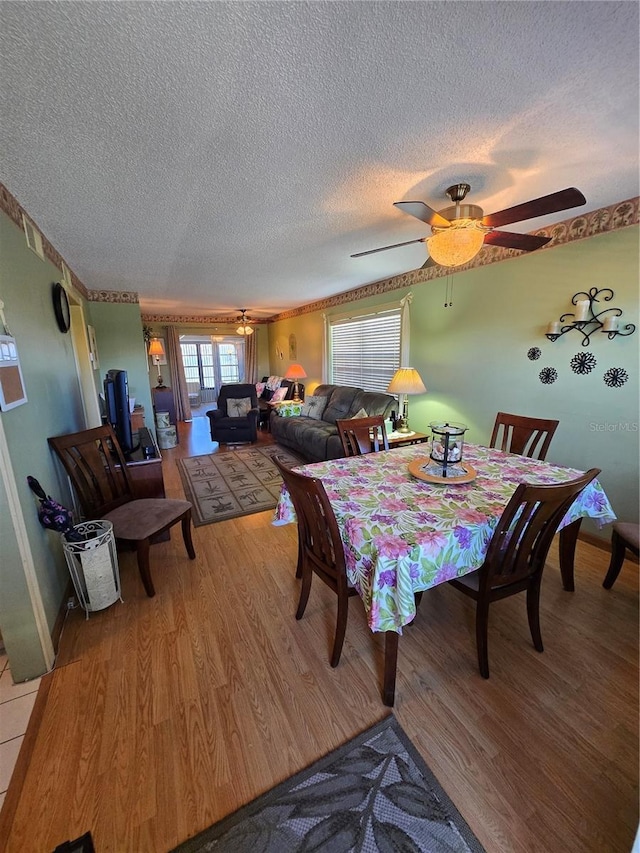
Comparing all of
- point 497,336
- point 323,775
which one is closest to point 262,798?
point 323,775

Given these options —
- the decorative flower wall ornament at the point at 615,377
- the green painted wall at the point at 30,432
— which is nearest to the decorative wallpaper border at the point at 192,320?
the green painted wall at the point at 30,432

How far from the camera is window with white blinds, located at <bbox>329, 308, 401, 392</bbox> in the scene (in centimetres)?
437

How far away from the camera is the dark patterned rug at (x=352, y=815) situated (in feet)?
3.32

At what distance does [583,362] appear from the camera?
8.13 ft

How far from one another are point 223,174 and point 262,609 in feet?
7.99

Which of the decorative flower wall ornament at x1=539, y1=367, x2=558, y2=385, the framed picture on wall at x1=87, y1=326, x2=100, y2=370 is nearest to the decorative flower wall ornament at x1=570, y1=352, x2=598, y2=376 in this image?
the decorative flower wall ornament at x1=539, y1=367, x2=558, y2=385

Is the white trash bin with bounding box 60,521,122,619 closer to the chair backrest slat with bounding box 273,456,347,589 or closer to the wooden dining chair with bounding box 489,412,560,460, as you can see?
the chair backrest slat with bounding box 273,456,347,589

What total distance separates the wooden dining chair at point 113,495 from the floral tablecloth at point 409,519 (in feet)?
2.82

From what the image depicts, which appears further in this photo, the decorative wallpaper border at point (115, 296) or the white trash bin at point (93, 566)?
the decorative wallpaper border at point (115, 296)

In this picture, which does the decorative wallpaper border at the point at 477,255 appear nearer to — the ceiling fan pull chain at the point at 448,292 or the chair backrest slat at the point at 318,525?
the ceiling fan pull chain at the point at 448,292

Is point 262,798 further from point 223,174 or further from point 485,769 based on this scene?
point 223,174

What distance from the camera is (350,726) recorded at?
1.34 m

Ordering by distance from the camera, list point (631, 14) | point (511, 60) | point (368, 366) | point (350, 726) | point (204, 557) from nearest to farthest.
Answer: point (631, 14), point (511, 60), point (350, 726), point (204, 557), point (368, 366)
